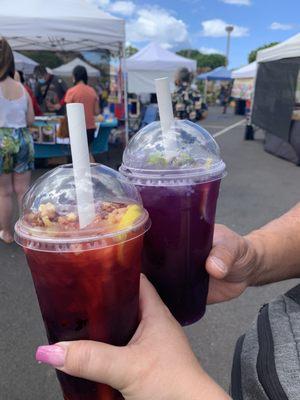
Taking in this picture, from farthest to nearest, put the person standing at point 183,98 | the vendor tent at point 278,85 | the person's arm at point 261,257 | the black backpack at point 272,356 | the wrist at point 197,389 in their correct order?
the person standing at point 183,98
the vendor tent at point 278,85
the person's arm at point 261,257
the black backpack at point 272,356
the wrist at point 197,389

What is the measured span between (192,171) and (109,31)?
18.6 ft

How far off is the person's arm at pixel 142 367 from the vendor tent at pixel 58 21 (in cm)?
581

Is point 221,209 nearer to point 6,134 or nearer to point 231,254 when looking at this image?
point 6,134

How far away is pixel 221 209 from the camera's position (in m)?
4.56

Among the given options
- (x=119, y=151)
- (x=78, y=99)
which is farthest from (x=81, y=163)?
(x=119, y=151)

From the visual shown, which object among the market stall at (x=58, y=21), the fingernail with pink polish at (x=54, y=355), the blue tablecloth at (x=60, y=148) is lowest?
the blue tablecloth at (x=60, y=148)

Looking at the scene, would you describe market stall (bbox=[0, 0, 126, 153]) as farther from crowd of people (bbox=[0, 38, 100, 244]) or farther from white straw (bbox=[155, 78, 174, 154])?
white straw (bbox=[155, 78, 174, 154])

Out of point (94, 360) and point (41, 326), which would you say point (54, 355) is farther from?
point (41, 326)

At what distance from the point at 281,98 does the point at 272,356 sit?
7825 millimetres

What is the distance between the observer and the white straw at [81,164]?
0.74 m

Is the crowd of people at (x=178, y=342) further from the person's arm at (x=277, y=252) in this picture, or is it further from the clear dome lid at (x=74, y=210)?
the clear dome lid at (x=74, y=210)

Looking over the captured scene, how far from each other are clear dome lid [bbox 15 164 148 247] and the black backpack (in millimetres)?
471

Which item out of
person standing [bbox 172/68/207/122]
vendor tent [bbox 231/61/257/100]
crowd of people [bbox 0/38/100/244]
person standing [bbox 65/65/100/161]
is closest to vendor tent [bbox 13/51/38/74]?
person standing [bbox 172/68/207/122]

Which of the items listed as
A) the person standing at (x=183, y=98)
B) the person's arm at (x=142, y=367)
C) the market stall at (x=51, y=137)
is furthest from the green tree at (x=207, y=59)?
the person's arm at (x=142, y=367)
